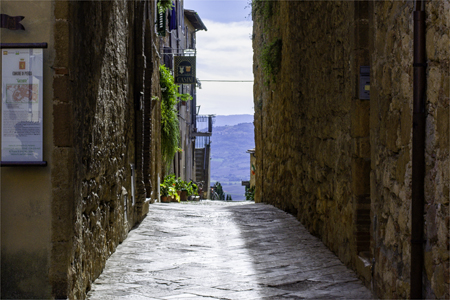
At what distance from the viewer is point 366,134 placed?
14.4ft

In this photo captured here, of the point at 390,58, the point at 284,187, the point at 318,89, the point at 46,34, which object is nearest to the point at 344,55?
the point at 318,89

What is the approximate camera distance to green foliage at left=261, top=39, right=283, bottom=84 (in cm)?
862

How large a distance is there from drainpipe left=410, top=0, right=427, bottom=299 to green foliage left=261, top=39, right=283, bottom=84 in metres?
5.99

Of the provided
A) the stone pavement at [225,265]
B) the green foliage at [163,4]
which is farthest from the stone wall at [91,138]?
the green foliage at [163,4]

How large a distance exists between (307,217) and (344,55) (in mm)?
2411

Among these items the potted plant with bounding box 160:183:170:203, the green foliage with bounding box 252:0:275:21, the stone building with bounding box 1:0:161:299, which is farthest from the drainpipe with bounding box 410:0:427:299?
the potted plant with bounding box 160:183:170:203

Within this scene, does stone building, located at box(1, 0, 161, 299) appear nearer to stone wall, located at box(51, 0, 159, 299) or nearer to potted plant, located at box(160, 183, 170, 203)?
stone wall, located at box(51, 0, 159, 299)

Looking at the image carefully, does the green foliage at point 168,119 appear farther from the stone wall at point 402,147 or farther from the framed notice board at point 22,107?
the framed notice board at point 22,107

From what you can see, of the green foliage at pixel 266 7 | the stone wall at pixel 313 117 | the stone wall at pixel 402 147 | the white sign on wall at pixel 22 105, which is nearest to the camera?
the stone wall at pixel 402 147

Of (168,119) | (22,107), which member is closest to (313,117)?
(22,107)

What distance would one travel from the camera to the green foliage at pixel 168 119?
11719 millimetres

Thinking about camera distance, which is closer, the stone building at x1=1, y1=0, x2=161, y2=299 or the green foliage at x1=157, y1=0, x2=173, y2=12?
the stone building at x1=1, y1=0, x2=161, y2=299

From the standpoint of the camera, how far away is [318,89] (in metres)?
5.86

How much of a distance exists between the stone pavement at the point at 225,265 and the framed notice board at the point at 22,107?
1241 millimetres
